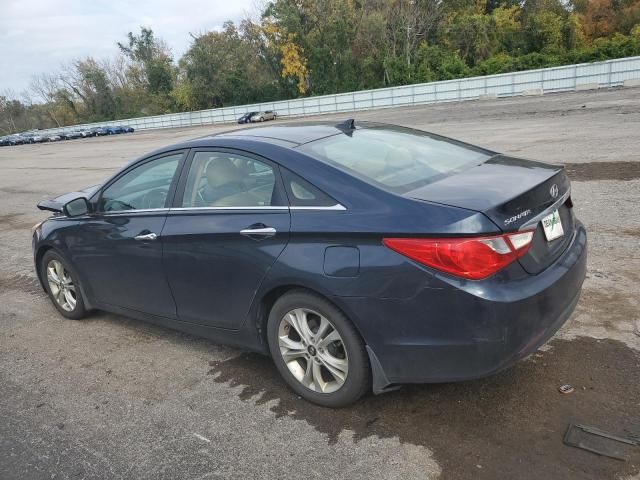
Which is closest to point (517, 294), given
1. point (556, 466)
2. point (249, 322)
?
point (556, 466)

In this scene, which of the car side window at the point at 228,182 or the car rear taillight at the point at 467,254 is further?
the car side window at the point at 228,182

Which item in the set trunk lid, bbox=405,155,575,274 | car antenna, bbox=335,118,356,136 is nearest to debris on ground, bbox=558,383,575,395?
trunk lid, bbox=405,155,575,274

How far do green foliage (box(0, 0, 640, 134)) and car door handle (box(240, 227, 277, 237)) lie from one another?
161 ft

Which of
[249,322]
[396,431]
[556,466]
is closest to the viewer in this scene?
[556,466]

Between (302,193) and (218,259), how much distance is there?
2.39ft

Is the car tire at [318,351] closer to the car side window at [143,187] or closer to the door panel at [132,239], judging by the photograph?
the door panel at [132,239]

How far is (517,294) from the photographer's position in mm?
2633

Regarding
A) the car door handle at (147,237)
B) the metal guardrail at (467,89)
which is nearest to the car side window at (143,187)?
the car door handle at (147,237)

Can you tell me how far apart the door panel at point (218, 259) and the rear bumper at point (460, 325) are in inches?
26.0

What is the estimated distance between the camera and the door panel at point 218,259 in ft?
10.6

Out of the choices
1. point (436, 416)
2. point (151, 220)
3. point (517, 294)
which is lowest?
point (436, 416)

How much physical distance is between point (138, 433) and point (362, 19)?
6068 cm

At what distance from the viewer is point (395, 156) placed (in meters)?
3.54

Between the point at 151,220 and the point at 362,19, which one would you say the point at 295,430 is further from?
the point at 362,19
